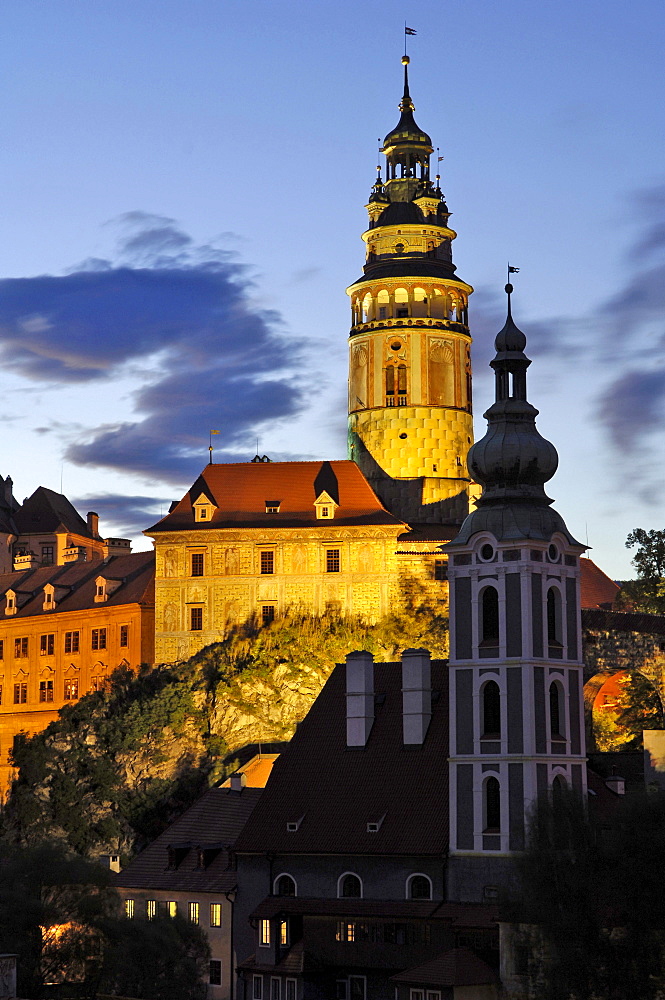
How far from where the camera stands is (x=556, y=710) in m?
52.4

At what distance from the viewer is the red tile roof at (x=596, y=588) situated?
92.4 metres

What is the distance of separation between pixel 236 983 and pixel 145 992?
4.69 metres

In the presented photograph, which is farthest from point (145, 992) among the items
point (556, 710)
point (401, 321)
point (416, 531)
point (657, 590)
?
point (401, 321)

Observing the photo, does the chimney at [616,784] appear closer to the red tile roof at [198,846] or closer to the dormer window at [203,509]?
the red tile roof at [198,846]

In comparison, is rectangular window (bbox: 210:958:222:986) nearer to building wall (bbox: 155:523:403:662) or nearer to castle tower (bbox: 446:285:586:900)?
castle tower (bbox: 446:285:586:900)

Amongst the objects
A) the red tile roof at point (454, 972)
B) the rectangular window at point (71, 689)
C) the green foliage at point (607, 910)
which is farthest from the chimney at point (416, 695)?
the rectangular window at point (71, 689)

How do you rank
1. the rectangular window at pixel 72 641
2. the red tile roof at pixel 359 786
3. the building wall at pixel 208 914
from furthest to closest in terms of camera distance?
the rectangular window at pixel 72 641 < the building wall at pixel 208 914 < the red tile roof at pixel 359 786

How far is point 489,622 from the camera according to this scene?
5244cm

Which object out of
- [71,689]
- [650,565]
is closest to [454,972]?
[650,565]

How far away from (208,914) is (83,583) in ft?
143

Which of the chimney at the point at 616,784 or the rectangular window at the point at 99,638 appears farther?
the rectangular window at the point at 99,638

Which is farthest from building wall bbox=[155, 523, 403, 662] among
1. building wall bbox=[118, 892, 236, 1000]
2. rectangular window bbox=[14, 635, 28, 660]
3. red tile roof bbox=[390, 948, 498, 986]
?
red tile roof bbox=[390, 948, 498, 986]

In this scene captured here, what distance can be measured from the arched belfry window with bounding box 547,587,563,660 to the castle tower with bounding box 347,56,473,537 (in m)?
33.6

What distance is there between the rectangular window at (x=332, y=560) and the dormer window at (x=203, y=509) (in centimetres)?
→ 553
